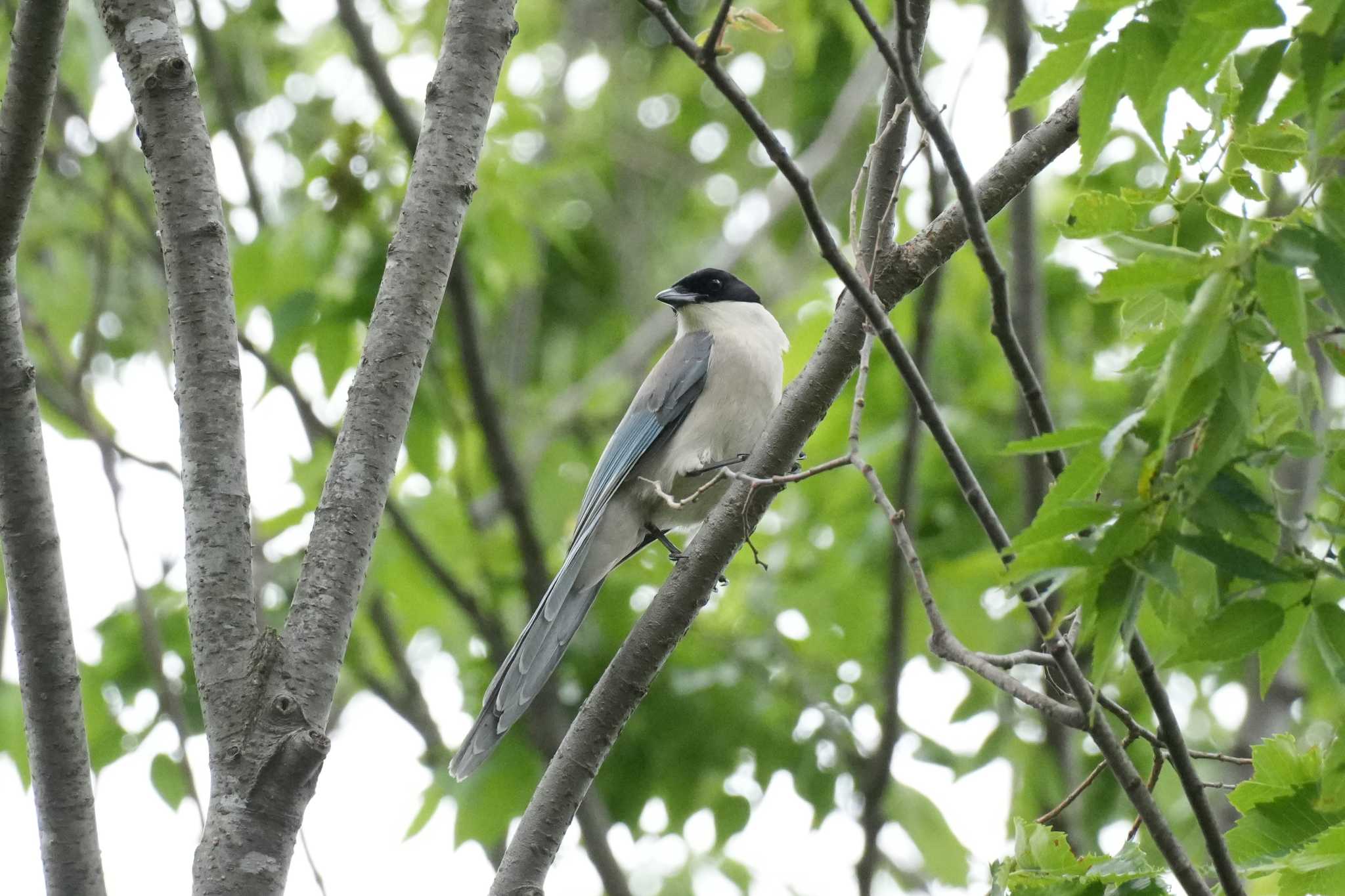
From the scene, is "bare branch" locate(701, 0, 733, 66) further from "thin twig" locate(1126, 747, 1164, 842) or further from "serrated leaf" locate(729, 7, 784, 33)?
"thin twig" locate(1126, 747, 1164, 842)

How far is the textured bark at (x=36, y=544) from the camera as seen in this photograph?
2.63 metres

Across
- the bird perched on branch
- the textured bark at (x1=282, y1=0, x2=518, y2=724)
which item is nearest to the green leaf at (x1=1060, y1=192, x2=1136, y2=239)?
the textured bark at (x1=282, y1=0, x2=518, y2=724)

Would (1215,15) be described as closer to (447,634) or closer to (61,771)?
(61,771)

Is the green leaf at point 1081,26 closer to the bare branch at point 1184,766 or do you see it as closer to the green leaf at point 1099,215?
the green leaf at point 1099,215

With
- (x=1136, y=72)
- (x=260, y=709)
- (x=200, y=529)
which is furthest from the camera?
(x=200, y=529)

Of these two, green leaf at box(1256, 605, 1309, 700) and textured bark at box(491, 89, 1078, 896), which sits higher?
textured bark at box(491, 89, 1078, 896)

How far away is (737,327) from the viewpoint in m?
6.40

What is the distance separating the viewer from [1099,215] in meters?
2.11

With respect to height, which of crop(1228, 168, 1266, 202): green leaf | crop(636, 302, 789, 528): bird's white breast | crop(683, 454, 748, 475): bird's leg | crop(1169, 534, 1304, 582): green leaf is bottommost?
crop(1169, 534, 1304, 582): green leaf

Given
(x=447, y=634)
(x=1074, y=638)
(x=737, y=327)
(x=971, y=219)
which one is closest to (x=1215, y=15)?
(x=971, y=219)

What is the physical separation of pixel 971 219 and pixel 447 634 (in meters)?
5.78

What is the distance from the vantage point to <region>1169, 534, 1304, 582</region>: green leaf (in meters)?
1.81

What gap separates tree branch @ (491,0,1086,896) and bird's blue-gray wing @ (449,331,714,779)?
1238 millimetres

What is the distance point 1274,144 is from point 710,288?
467 cm
